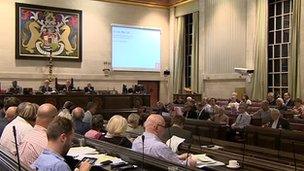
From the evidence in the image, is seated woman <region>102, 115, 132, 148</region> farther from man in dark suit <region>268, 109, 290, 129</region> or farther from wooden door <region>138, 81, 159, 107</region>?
wooden door <region>138, 81, 159, 107</region>

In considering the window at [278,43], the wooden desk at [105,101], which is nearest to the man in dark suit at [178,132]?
the wooden desk at [105,101]

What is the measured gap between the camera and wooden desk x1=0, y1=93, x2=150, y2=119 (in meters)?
15.0

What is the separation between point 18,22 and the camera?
61.7 feet

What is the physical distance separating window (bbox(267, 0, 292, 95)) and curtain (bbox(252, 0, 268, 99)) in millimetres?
271

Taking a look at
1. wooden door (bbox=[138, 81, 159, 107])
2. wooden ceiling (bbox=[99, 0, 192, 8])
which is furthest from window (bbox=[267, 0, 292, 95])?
wooden door (bbox=[138, 81, 159, 107])

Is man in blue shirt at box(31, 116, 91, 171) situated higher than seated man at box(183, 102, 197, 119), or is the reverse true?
man in blue shirt at box(31, 116, 91, 171)

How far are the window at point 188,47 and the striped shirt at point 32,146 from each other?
720 inches

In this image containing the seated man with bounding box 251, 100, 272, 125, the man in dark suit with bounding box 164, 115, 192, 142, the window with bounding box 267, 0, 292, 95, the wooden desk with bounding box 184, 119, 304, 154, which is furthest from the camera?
the window with bounding box 267, 0, 292, 95

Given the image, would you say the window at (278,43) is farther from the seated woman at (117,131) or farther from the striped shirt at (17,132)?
the striped shirt at (17,132)

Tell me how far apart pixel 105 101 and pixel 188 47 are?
24.5 ft

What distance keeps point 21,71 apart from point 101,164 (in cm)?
1618

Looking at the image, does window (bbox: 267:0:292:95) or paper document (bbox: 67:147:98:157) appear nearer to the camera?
paper document (bbox: 67:147:98:157)

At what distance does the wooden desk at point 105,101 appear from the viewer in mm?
14984

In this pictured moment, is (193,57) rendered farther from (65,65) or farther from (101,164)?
(101,164)
